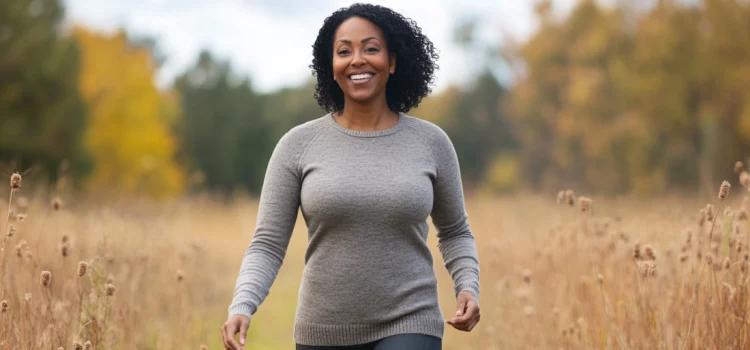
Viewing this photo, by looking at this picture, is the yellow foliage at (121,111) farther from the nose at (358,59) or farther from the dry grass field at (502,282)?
the nose at (358,59)

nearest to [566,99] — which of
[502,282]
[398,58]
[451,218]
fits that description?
[502,282]

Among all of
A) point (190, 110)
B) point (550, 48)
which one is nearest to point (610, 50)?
point (550, 48)

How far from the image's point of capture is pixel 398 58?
351 cm

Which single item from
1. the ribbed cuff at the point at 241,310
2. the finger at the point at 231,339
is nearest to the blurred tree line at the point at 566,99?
the ribbed cuff at the point at 241,310

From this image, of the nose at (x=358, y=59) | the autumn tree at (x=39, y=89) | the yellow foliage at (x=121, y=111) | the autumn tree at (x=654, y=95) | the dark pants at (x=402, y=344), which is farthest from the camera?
the yellow foliage at (x=121, y=111)

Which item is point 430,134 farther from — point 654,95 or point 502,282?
point 654,95

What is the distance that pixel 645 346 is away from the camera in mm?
4078

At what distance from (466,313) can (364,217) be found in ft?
1.64

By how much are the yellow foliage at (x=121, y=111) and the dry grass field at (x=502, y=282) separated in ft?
73.5

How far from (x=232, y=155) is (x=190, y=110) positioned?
3.98 m

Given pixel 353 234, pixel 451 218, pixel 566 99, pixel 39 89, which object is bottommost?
pixel 353 234

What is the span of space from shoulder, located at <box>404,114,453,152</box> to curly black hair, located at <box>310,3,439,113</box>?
23cm

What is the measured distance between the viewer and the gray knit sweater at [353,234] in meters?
3.09

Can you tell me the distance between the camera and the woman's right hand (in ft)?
9.36
